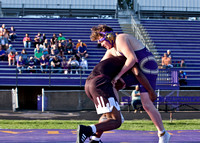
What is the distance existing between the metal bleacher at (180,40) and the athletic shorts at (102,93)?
17007 mm

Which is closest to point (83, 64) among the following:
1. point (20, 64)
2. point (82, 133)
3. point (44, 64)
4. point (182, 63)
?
point (44, 64)

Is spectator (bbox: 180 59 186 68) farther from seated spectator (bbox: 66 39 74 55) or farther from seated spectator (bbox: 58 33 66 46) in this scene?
seated spectator (bbox: 58 33 66 46)

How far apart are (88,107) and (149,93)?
1279 cm

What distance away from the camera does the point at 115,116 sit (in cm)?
530

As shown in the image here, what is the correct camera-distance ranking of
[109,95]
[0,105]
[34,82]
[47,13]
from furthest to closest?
[47,13]
[34,82]
[0,105]
[109,95]

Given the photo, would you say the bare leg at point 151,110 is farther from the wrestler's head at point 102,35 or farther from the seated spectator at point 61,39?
the seated spectator at point 61,39

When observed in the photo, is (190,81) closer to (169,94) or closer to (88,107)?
(169,94)

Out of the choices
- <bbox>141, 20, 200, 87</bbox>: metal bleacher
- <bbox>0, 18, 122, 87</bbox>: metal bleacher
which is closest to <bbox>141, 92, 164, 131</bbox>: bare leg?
<bbox>0, 18, 122, 87</bbox>: metal bleacher

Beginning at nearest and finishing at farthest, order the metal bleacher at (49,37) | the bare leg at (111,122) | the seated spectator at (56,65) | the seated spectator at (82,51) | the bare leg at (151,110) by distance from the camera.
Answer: the bare leg at (111,122) < the bare leg at (151,110) < the metal bleacher at (49,37) < the seated spectator at (56,65) < the seated spectator at (82,51)

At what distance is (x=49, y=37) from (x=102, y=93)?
841 inches

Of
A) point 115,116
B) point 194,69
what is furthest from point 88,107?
point 115,116

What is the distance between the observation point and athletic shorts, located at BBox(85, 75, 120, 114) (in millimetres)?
5262

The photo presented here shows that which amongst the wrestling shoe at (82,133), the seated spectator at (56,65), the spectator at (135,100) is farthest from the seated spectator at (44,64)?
the wrestling shoe at (82,133)

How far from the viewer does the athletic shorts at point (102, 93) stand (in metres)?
5.26
